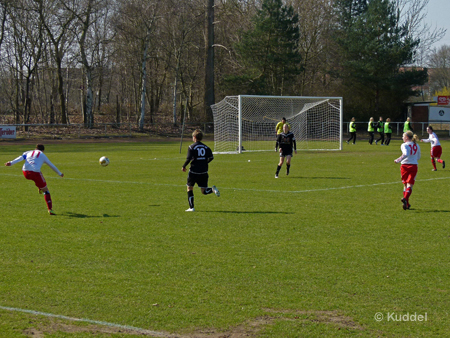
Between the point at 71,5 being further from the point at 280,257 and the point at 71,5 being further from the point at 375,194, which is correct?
the point at 280,257

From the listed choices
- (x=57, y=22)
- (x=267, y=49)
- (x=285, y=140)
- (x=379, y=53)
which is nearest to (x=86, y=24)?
(x=57, y=22)

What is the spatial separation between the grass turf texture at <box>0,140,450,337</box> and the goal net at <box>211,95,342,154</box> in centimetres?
1984

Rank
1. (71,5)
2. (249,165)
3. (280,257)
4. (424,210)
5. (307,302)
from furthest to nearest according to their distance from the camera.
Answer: (71,5), (249,165), (424,210), (280,257), (307,302)

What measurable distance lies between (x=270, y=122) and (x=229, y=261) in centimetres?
3000

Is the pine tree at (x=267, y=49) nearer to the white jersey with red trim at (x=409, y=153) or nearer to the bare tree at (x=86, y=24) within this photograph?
the bare tree at (x=86, y=24)

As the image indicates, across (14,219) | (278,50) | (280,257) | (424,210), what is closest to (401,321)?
(280,257)

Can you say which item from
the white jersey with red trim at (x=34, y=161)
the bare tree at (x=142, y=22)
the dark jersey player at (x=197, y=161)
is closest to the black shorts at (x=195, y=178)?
the dark jersey player at (x=197, y=161)

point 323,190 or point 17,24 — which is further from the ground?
point 17,24

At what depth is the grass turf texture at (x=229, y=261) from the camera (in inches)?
210

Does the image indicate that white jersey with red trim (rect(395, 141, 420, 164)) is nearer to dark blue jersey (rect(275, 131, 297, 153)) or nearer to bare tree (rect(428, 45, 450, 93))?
dark blue jersey (rect(275, 131, 297, 153))

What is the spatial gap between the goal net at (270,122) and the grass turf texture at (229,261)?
781 inches

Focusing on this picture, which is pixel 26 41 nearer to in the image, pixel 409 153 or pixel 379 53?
pixel 379 53

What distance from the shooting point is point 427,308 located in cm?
557

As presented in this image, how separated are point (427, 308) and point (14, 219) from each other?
7.95m
